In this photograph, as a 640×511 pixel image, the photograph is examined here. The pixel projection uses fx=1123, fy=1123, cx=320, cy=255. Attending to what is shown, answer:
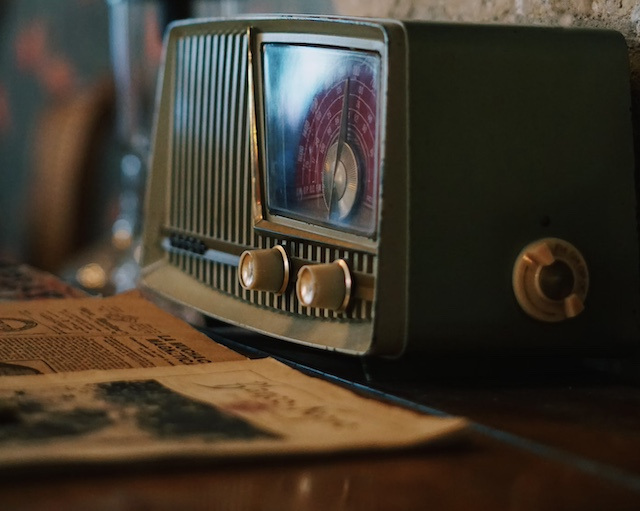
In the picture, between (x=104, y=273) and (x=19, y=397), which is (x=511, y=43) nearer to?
(x=19, y=397)

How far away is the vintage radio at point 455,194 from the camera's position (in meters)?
0.93

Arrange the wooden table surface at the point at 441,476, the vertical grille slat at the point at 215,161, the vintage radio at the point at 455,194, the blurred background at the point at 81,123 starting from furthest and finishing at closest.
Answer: the blurred background at the point at 81,123 < the vertical grille slat at the point at 215,161 < the vintage radio at the point at 455,194 < the wooden table surface at the point at 441,476

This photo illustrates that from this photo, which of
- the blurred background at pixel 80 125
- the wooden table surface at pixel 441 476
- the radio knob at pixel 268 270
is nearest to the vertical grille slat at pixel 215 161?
the radio knob at pixel 268 270

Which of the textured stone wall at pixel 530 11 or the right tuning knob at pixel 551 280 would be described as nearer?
the right tuning knob at pixel 551 280

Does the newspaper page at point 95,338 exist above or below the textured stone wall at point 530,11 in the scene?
below

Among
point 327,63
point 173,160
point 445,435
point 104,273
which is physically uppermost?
point 327,63

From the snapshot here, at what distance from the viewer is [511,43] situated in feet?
3.17

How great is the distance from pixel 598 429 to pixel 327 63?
43 centimetres

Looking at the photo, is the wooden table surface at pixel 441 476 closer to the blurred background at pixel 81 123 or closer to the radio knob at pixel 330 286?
the radio knob at pixel 330 286

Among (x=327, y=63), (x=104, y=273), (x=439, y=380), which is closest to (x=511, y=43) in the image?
(x=327, y=63)

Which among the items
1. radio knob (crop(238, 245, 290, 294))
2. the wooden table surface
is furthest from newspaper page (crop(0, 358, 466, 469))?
radio knob (crop(238, 245, 290, 294))

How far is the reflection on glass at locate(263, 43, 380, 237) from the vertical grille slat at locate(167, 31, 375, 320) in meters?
0.04

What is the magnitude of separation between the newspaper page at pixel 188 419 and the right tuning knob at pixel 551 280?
19 cm

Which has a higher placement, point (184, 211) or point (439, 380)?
point (184, 211)
